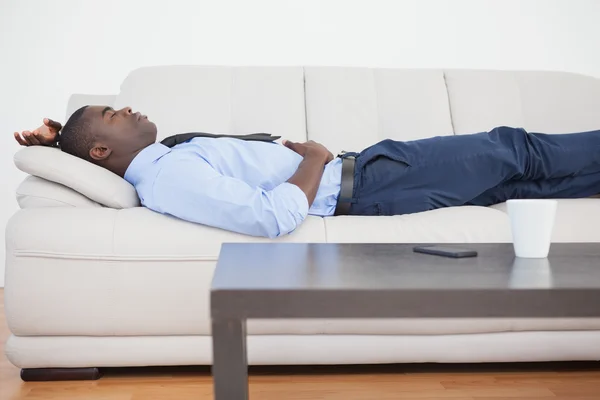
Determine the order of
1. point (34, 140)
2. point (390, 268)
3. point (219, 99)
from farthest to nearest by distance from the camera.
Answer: point (219, 99) → point (34, 140) → point (390, 268)

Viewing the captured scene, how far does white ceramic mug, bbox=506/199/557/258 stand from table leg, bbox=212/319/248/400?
561 mm

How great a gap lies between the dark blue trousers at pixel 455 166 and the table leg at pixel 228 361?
126 centimetres

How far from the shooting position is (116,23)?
3473mm

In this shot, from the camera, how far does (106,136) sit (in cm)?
201

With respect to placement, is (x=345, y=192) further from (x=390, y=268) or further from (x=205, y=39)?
(x=205, y=39)

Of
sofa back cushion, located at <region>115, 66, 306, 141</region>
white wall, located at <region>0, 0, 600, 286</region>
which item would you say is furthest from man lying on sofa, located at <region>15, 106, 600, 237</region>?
white wall, located at <region>0, 0, 600, 286</region>

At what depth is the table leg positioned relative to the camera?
32.0 inches

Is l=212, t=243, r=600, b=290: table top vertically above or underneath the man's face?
underneath

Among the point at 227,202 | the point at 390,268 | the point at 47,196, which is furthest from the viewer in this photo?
the point at 47,196

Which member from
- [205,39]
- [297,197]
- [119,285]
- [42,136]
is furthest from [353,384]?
[205,39]

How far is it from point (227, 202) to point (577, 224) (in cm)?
97

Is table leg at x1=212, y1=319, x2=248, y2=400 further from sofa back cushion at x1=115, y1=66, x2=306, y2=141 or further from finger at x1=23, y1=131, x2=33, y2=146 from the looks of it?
sofa back cushion at x1=115, y1=66, x2=306, y2=141

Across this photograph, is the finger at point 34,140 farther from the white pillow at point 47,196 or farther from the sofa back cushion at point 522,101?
the sofa back cushion at point 522,101

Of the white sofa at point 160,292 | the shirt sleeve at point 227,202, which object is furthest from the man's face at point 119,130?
the shirt sleeve at point 227,202
